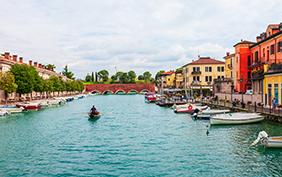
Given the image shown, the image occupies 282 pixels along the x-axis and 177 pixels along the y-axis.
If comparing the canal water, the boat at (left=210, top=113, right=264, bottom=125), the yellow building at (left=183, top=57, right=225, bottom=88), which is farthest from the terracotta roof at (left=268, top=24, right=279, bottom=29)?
the yellow building at (left=183, top=57, right=225, bottom=88)

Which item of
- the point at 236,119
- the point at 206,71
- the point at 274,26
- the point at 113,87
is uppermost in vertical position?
the point at 274,26

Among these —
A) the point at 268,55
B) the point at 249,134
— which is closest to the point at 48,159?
the point at 249,134

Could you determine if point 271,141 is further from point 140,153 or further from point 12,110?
point 12,110

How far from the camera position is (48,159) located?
16062 millimetres

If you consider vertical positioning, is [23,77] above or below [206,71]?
below

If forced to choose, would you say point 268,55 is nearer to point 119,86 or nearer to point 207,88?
point 207,88

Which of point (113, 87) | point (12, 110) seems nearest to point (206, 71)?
point (12, 110)

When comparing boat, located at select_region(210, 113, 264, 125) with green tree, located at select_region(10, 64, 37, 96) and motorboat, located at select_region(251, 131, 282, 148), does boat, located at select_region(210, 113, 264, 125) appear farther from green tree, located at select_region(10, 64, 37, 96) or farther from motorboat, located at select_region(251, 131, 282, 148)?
green tree, located at select_region(10, 64, 37, 96)

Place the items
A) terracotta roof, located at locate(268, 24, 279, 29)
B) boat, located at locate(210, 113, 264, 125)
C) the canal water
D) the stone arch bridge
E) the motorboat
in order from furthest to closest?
the stone arch bridge
terracotta roof, located at locate(268, 24, 279, 29)
boat, located at locate(210, 113, 264, 125)
the motorboat
the canal water

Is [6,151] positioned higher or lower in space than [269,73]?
lower

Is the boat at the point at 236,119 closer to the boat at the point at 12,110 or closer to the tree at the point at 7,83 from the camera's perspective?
the boat at the point at 12,110

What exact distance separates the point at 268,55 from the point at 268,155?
93.9 ft

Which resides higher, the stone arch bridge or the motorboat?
the stone arch bridge

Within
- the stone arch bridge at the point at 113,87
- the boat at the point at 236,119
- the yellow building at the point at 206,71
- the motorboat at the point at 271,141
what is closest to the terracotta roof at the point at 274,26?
the boat at the point at 236,119
